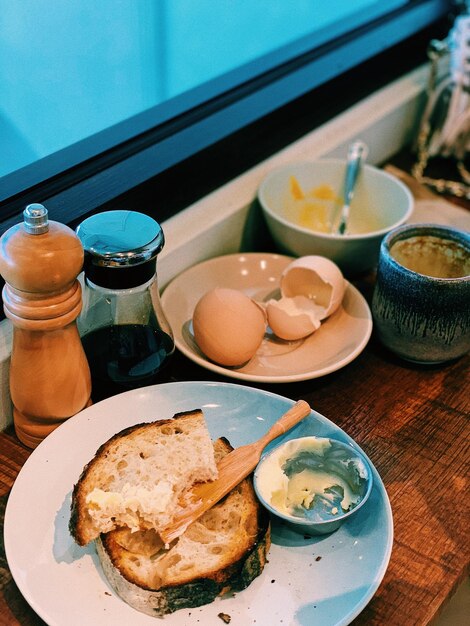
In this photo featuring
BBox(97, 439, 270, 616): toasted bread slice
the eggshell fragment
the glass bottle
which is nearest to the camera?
BBox(97, 439, 270, 616): toasted bread slice

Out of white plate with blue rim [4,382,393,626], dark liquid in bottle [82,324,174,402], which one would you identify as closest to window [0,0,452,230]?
dark liquid in bottle [82,324,174,402]

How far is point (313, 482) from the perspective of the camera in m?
0.78

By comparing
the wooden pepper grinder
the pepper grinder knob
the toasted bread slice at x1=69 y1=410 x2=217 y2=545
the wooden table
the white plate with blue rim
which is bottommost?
the wooden table

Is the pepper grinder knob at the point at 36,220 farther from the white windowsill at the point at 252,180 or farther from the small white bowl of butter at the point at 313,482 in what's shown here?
the small white bowl of butter at the point at 313,482

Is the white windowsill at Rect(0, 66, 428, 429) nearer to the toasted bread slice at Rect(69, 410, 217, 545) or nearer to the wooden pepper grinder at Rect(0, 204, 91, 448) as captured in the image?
the wooden pepper grinder at Rect(0, 204, 91, 448)

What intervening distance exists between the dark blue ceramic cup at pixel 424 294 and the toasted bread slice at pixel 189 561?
348mm

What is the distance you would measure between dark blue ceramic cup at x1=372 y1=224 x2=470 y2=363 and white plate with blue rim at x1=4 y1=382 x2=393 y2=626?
0.68 feet

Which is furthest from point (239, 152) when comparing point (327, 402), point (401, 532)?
point (401, 532)

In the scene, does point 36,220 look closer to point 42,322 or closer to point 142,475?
point 42,322

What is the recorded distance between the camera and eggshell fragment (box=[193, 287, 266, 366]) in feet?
2.96

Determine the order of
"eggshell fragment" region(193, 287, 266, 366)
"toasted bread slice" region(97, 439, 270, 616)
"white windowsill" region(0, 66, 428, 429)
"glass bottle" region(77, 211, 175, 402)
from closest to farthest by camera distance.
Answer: "toasted bread slice" region(97, 439, 270, 616), "glass bottle" region(77, 211, 175, 402), "eggshell fragment" region(193, 287, 266, 366), "white windowsill" region(0, 66, 428, 429)

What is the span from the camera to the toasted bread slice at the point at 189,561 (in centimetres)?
67


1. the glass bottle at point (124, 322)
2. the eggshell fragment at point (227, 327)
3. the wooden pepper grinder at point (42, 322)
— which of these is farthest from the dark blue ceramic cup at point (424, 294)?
the wooden pepper grinder at point (42, 322)

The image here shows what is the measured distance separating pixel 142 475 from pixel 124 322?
0.68 ft
